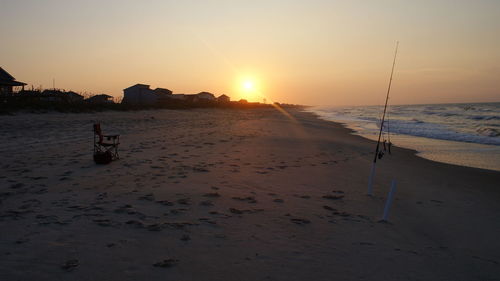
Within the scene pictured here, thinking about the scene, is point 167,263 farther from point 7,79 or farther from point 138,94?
point 138,94

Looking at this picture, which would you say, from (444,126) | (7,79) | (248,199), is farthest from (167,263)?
(7,79)

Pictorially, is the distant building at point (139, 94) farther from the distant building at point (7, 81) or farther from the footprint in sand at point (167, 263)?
the footprint in sand at point (167, 263)

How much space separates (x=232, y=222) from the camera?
13.3 ft

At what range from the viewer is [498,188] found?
287 inches

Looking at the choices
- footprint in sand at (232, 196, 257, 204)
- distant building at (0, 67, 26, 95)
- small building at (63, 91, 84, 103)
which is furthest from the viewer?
small building at (63, 91, 84, 103)

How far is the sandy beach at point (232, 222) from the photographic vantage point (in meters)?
2.99

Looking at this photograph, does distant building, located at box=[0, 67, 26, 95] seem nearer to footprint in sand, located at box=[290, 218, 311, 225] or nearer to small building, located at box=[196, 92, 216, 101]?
footprint in sand, located at box=[290, 218, 311, 225]

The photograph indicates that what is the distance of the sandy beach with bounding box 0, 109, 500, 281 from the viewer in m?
2.99

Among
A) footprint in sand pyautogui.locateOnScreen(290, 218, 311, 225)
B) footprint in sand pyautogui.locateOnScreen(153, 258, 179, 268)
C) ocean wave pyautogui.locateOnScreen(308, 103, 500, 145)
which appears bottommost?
footprint in sand pyautogui.locateOnScreen(153, 258, 179, 268)

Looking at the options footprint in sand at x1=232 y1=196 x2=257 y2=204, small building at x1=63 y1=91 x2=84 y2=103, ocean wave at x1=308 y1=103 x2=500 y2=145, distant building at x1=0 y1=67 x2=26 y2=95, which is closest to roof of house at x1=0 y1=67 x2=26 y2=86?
distant building at x1=0 y1=67 x2=26 y2=95

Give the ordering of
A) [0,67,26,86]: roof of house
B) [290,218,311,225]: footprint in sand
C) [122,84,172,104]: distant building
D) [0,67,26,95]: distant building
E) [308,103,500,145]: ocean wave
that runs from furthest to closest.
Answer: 1. [122,84,172,104]: distant building
2. [0,67,26,86]: roof of house
3. [0,67,26,95]: distant building
4. [308,103,500,145]: ocean wave
5. [290,218,311,225]: footprint in sand

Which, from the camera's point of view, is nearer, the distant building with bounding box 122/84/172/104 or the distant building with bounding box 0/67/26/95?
the distant building with bounding box 0/67/26/95

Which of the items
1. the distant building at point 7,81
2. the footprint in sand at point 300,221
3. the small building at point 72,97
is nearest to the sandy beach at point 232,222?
the footprint in sand at point 300,221

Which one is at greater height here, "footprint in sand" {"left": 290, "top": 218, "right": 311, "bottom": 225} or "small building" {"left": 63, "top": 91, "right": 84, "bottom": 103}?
"small building" {"left": 63, "top": 91, "right": 84, "bottom": 103}
